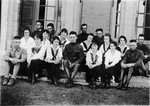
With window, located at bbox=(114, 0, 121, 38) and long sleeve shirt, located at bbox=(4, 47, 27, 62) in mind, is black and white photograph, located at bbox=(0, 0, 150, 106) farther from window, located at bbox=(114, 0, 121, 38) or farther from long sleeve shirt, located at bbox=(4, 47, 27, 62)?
window, located at bbox=(114, 0, 121, 38)

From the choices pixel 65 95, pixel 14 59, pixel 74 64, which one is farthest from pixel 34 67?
pixel 65 95

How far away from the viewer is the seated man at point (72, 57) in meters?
5.47

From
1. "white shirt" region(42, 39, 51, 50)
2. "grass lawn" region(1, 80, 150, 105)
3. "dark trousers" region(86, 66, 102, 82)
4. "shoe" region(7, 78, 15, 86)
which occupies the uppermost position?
"white shirt" region(42, 39, 51, 50)

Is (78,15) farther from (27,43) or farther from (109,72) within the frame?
(109,72)

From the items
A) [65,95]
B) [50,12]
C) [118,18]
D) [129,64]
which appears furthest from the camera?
[50,12]

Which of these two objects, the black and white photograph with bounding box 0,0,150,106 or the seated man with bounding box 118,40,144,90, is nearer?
the black and white photograph with bounding box 0,0,150,106

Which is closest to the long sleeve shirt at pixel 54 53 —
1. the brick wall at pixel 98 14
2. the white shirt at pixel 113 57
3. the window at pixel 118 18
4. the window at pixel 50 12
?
the white shirt at pixel 113 57

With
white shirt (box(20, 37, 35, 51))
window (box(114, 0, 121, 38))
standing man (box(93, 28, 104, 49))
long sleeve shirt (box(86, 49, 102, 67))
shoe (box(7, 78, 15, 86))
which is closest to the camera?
shoe (box(7, 78, 15, 86))

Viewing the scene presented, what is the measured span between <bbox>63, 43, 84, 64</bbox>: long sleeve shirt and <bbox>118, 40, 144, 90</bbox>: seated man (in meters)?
1.10

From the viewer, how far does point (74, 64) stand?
5.55 meters

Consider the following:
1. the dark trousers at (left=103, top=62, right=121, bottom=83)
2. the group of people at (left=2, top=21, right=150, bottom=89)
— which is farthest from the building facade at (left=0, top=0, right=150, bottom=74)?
the dark trousers at (left=103, top=62, right=121, bottom=83)

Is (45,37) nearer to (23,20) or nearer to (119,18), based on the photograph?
(23,20)

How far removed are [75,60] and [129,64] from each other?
1.36 meters

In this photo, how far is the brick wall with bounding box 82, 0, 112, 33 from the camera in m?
7.45
